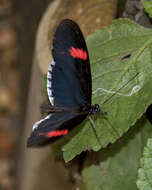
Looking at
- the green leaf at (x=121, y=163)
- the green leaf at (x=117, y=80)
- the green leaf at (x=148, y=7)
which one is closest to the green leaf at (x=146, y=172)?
the green leaf at (x=117, y=80)

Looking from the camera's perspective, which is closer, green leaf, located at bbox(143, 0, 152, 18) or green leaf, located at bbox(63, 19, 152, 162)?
green leaf, located at bbox(63, 19, 152, 162)

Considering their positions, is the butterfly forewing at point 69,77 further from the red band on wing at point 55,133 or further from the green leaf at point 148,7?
the green leaf at point 148,7

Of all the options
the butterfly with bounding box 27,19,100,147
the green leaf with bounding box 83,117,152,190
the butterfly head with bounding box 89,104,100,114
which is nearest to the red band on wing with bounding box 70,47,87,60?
the butterfly with bounding box 27,19,100,147

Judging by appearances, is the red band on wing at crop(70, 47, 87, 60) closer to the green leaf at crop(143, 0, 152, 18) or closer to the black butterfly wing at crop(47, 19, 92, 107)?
the black butterfly wing at crop(47, 19, 92, 107)

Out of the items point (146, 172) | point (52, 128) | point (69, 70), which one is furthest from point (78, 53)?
point (146, 172)

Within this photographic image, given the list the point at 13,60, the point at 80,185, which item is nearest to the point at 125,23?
the point at 80,185
